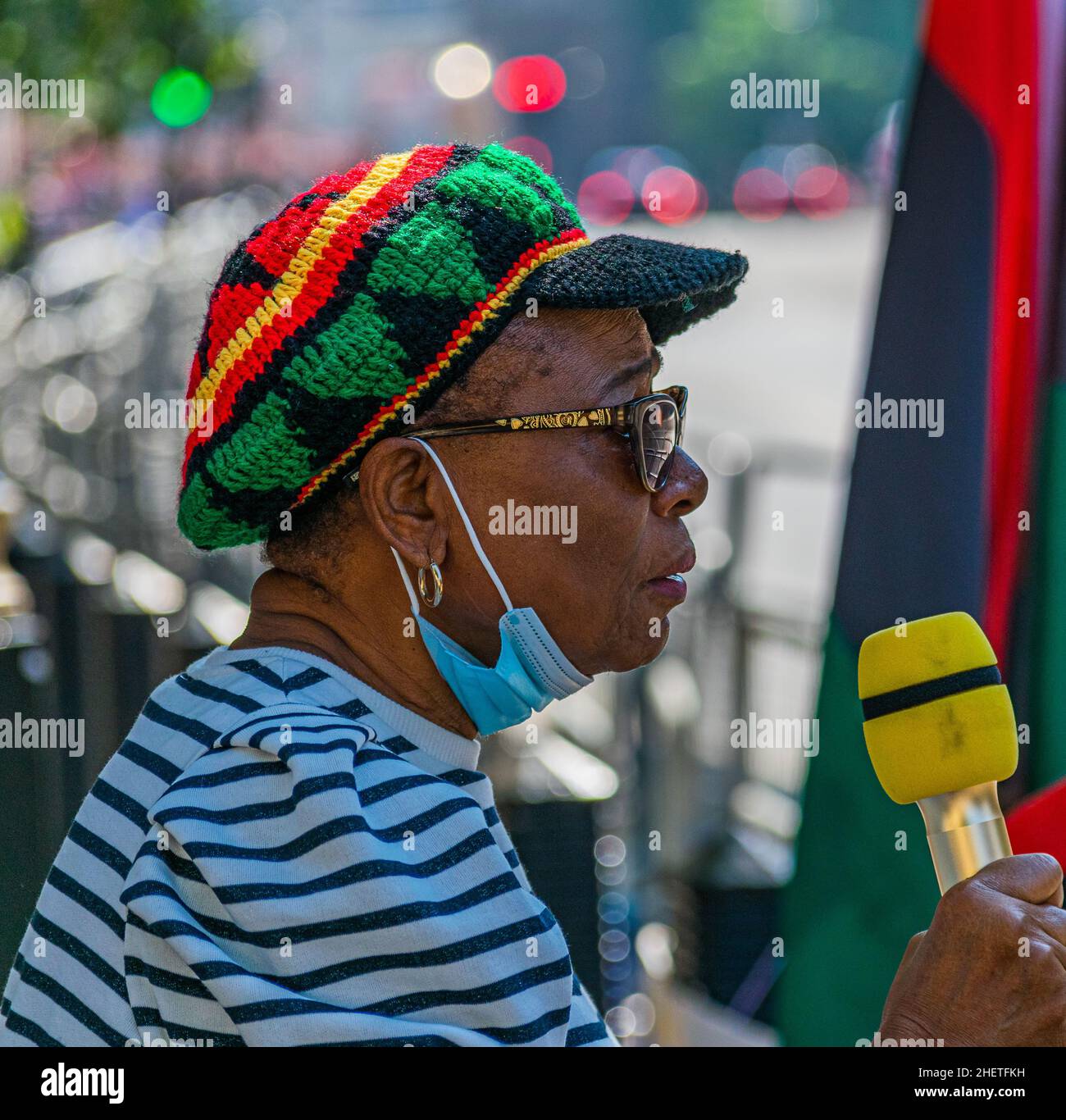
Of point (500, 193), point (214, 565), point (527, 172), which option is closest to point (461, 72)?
point (214, 565)

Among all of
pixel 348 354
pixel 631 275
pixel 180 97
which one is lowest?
pixel 348 354

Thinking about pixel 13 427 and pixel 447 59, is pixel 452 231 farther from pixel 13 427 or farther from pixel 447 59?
pixel 447 59

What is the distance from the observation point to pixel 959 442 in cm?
288

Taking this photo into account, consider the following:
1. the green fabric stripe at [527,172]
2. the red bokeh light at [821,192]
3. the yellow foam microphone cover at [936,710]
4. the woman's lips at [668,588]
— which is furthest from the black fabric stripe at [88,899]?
the red bokeh light at [821,192]

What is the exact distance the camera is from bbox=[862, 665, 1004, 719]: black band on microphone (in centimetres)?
183

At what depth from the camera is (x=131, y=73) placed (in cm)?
750

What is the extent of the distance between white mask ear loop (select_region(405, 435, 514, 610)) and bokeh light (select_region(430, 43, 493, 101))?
64.2 feet

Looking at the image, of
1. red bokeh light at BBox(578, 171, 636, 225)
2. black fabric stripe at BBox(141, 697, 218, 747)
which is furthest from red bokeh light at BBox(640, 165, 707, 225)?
black fabric stripe at BBox(141, 697, 218, 747)

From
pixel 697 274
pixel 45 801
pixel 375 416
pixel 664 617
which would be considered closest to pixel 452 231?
pixel 375 416

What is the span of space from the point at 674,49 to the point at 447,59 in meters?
18.8

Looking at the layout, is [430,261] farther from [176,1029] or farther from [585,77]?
[585,77]

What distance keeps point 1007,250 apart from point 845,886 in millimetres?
1491

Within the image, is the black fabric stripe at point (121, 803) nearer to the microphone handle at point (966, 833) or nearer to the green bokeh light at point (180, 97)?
the microphone handle at point (966, 833)

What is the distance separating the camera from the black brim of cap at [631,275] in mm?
1981
